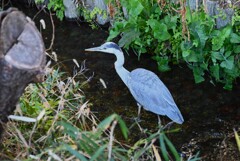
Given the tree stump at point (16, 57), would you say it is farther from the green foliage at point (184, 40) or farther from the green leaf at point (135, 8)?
the green leaf at point (135, 8)

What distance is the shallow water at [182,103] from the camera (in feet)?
16.5

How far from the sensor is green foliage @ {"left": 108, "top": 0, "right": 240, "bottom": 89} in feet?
18.5

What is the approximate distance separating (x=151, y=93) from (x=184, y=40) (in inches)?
37.8

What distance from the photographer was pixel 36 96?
3844 mm

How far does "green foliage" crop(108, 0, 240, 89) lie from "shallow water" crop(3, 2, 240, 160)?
14 centimetres

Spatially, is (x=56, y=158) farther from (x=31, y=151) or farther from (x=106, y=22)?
(x=106, y=22)

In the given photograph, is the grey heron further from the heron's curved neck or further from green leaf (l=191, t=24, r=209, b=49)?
green leaf (l=191, t=24, r=209, b=49)

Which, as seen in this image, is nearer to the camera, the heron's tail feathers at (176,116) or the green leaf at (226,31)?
the heron's tail feathers at (176,116)

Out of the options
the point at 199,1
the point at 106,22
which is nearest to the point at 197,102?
the point at 199,1

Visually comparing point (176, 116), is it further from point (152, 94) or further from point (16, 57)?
point (16, 57)

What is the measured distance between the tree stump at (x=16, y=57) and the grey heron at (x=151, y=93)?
2629 millimetres

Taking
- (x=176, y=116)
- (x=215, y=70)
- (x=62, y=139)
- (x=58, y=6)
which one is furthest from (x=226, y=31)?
(x=62, y=139)

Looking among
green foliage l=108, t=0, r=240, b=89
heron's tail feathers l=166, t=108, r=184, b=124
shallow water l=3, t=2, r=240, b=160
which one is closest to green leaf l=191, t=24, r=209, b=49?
green foliage l=108, t=0, r=240, b=89

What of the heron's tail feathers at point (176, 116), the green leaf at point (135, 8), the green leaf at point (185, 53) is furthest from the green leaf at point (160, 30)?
the heron's tail feathers at point (176, 116)
